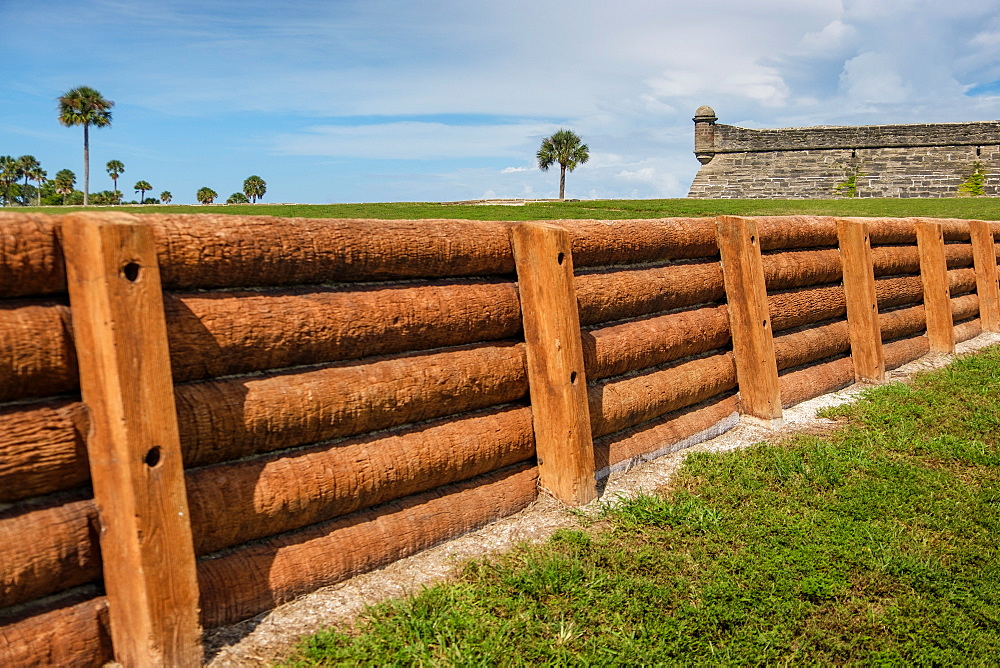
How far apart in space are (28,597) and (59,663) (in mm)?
254

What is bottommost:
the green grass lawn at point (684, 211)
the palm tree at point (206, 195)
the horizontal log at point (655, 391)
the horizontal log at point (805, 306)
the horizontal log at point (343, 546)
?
the horizontal log at point (343, 546)

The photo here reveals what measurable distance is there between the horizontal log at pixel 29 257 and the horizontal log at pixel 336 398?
0.60m

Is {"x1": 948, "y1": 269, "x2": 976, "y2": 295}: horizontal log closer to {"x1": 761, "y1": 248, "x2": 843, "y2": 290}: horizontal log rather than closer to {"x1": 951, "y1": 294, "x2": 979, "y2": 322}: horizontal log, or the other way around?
{"x1": 951, "y1": 294, "x2": 979, "y2": 322}: horizontal log

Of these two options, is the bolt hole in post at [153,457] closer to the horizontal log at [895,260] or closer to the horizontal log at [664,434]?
the horizontal log at [664,434]

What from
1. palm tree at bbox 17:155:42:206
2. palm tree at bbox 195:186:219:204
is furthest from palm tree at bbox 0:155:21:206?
palm tree at bbox 195:186:219:204

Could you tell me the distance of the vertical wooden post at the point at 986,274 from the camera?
11305mm

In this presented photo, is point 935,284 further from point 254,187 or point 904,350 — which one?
point 254,187

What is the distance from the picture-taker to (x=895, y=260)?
30.5ft

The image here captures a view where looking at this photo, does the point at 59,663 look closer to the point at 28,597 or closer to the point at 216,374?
the point at 28,597

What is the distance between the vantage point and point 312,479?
3438mm

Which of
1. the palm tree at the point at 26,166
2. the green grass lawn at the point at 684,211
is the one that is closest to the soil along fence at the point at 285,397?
the green grass lawn at the point at 684,211

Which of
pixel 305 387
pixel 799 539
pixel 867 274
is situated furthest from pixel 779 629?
pixel 867 274

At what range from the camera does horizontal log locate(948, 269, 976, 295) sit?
34.9 feet

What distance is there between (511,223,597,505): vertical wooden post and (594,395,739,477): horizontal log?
1.74ft
